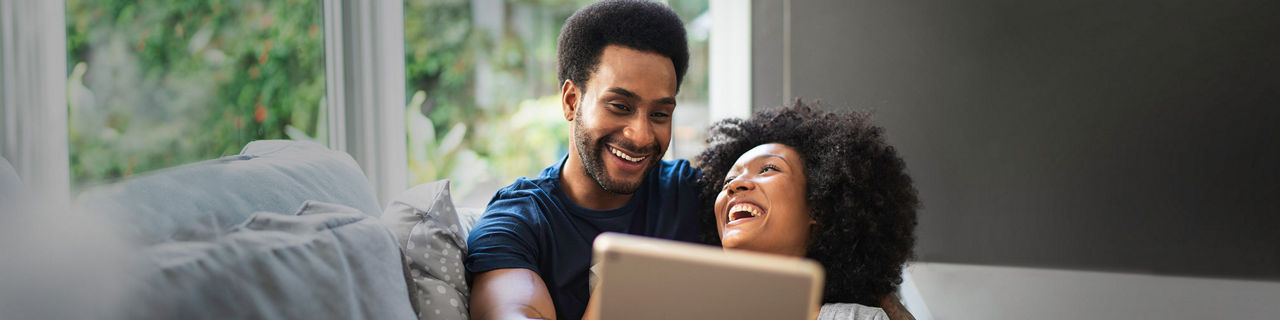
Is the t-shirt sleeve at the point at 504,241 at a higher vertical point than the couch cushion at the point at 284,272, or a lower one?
lower

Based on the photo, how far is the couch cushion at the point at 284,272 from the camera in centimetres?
72

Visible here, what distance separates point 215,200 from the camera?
3.35ft

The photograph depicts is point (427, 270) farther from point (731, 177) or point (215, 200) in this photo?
point (731, 177)

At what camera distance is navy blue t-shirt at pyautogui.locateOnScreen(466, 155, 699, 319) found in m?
1.43

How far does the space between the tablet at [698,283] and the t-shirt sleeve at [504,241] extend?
0.74 metres

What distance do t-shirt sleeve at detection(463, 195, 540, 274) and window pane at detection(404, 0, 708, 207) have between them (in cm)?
142

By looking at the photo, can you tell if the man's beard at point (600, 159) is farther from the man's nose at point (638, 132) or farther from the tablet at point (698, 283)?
the tablet at point (698, 283)

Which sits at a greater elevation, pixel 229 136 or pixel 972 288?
pixel 229 136

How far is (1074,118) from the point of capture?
2.07 metres

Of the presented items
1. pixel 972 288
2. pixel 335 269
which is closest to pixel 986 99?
pixel 972 288

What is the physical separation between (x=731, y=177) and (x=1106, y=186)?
1.22 metres

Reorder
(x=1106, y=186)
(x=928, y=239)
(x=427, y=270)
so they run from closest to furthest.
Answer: (x=427, y=270) → (x=1106, y=186) → (x=928, y=239)

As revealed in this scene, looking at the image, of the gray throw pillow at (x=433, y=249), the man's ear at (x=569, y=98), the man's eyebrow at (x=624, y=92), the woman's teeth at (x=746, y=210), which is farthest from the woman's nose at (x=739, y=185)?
the gray throw pillow at (x=433, y=249)

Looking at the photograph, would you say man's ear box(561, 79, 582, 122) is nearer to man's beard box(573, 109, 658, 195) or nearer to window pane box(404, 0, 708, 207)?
man's beard box(573, 109, 658, 195)
